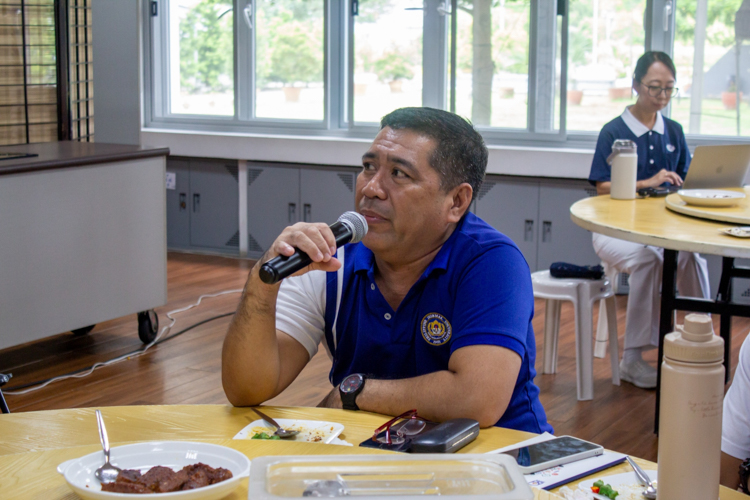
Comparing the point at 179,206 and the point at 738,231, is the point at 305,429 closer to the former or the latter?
the point at 738,231

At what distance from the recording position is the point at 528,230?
530cm

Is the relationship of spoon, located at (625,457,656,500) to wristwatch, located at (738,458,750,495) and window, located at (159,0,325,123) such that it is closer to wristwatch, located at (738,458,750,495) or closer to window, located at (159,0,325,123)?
wristwatch, located at (738,458,750,495)

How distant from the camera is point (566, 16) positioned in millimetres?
5207

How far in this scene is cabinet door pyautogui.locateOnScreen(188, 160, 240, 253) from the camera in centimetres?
633

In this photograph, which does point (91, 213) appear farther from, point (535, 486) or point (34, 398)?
point (535, 486)

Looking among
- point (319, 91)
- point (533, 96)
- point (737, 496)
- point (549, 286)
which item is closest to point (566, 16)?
point (533, 96)

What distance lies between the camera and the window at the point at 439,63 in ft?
16.4

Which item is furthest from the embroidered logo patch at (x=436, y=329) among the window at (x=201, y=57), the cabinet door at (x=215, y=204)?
the window at (x=201, y=57)

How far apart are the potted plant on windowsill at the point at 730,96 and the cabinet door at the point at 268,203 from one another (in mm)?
3032

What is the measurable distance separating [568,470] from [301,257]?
543 mm

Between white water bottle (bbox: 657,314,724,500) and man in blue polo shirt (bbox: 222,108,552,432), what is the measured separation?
21.0 inches

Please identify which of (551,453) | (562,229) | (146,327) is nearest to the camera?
(551,453)

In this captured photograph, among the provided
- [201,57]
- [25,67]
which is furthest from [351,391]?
[201,57]

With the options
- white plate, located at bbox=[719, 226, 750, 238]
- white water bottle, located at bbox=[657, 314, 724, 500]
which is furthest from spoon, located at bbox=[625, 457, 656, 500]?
white plate, located at bbox=[719, 226, 750, 238]
